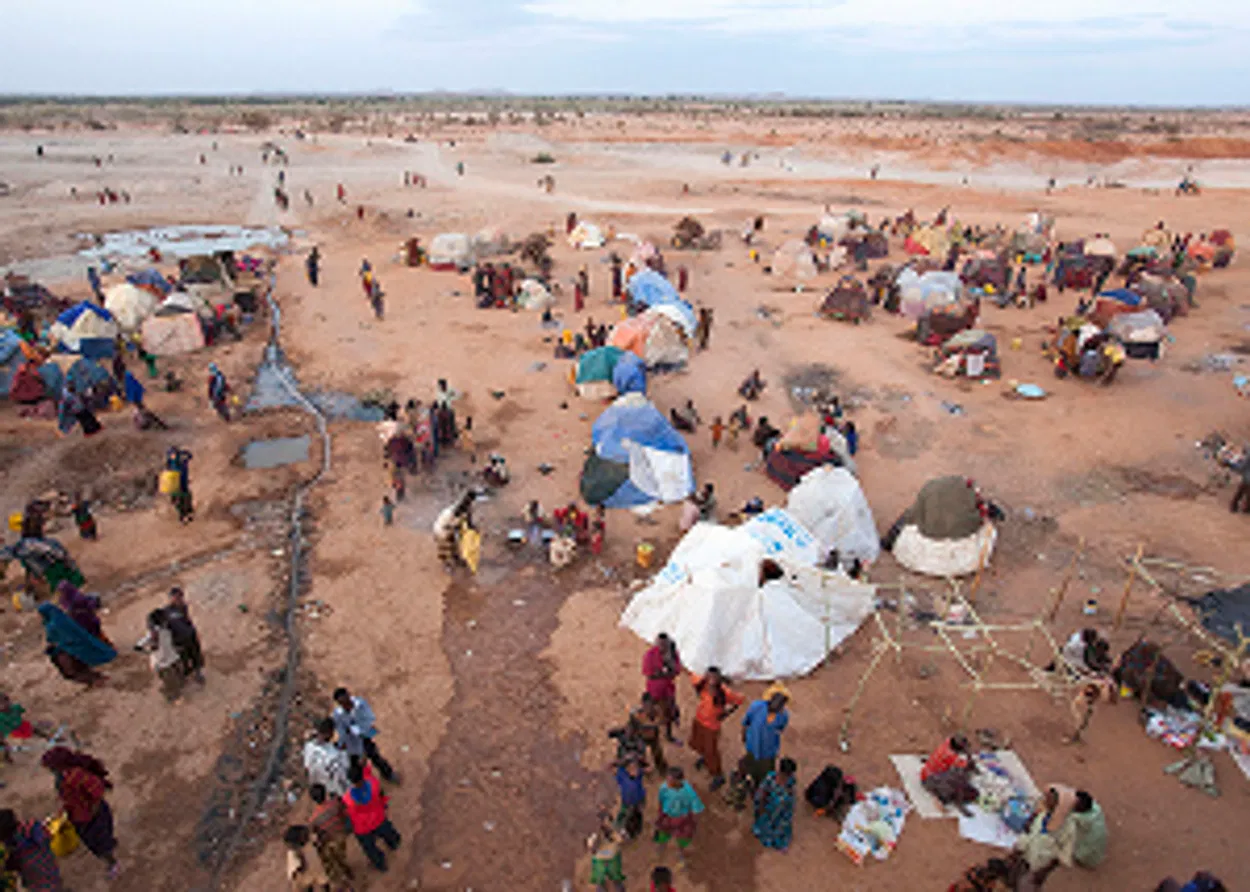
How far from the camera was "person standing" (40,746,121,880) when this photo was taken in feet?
20.4

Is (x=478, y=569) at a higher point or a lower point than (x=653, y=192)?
lower

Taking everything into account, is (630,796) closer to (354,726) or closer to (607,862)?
(607,862)

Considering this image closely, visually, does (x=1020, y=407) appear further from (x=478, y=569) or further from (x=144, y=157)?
(x=144, y=157)

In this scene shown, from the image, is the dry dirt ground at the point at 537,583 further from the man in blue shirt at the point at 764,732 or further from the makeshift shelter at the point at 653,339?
the makeshift shelter at the point at 653,339

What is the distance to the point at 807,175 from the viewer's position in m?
55.5

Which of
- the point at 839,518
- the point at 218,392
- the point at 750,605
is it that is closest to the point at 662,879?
the point at 750,605

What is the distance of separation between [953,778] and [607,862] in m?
3.77

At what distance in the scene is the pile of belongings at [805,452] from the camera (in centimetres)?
1296

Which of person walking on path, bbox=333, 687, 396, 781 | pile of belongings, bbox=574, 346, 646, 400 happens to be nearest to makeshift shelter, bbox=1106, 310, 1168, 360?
pile of belongings, bbox=574, 346, 646, 400

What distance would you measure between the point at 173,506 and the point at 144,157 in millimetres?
57093

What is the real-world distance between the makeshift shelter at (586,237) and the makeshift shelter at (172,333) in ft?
52.6

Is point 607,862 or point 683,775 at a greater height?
point 683,775

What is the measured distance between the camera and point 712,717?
290 inches

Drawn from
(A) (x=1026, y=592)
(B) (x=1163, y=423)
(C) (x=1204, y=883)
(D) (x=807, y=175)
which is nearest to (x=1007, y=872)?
(C) (x=1204, y=883)
